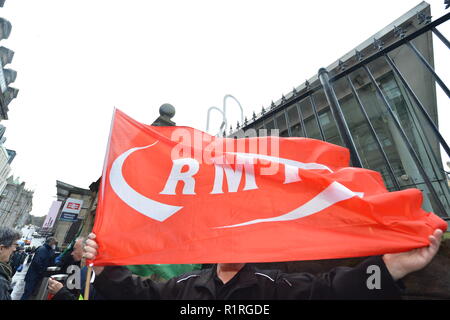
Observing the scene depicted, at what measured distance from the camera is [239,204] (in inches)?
73.0

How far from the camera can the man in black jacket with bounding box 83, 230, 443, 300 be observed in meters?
1.27

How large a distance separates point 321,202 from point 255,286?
2.83ft

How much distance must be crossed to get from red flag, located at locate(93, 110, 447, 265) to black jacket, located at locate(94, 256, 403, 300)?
18cm

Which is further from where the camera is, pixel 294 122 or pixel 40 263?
pixel 294 122

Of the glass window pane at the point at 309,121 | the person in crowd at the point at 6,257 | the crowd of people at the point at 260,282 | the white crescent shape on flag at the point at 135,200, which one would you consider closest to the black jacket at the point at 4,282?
the person in crowd at the point at 6,257

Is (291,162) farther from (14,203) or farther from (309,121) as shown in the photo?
(14,203)

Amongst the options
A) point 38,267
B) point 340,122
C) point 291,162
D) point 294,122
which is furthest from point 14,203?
point 340,122

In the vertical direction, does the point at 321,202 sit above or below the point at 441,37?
below

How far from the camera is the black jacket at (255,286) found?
1322 millimetres

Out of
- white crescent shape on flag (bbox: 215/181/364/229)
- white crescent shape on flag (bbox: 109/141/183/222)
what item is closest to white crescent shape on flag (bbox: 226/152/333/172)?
white crescent shape on flag (bbox: 215/181/364/229)

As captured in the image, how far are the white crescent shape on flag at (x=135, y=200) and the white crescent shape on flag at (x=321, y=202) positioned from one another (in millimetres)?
748

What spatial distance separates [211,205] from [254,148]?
34.2 inches

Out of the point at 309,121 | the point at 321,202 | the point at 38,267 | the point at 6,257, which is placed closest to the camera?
the point at 321,202
